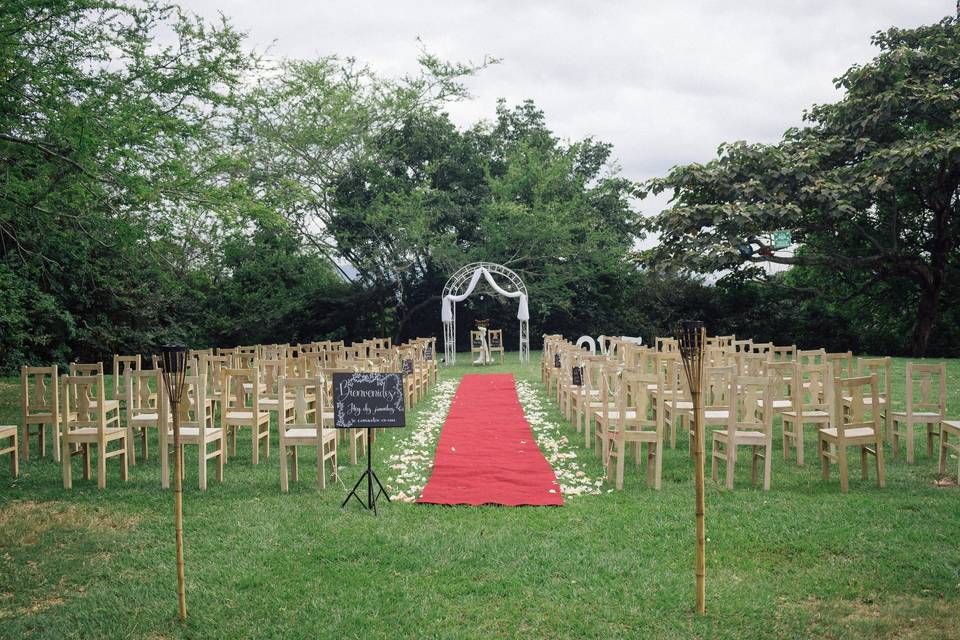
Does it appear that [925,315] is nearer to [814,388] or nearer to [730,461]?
[814,388]

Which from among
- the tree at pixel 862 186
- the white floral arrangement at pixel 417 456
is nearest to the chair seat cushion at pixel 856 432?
the white floral arrangement at pixel 417 456

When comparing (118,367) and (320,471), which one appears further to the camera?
(118,367)

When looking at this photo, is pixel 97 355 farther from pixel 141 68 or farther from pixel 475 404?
pixel 475 404

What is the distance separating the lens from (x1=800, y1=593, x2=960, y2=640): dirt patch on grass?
12.5 ft

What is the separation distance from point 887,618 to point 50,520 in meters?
5.77

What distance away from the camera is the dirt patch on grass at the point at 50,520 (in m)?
5.64

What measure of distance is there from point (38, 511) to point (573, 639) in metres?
4.68

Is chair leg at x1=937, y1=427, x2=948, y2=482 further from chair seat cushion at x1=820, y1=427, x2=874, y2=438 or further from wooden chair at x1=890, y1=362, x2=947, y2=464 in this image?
chair seat cushion at x1=820, y1=427, x2=874, y2=438

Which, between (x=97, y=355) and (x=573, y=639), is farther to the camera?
(x=97, y=355)

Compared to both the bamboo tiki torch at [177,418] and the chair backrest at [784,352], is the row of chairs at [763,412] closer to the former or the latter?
the chair backrest at [784,352]

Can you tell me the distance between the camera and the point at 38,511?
6.21 m

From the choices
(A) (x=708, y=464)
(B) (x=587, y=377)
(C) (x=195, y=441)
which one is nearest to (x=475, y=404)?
(B) (x=587, y=377)

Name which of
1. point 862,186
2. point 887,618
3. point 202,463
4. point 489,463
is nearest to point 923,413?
point 489,463

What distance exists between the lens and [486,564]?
4.84 m
